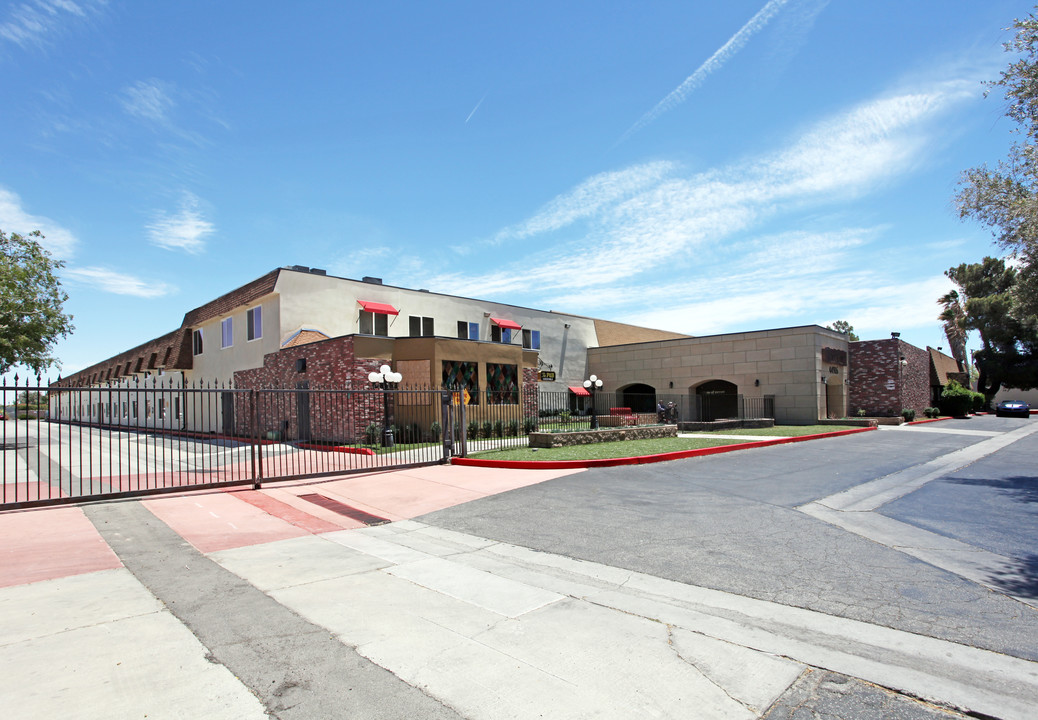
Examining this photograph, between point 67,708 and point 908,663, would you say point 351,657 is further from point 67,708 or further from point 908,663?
point 908,663

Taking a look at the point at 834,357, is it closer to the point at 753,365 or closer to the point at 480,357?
the point at 753,365

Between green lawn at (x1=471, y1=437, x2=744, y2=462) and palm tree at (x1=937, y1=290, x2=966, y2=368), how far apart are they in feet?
169

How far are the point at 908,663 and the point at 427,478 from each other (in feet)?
33.0

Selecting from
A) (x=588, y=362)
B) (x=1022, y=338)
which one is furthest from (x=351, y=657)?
(x=1022, y=338)

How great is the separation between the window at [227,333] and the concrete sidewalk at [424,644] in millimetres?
24059

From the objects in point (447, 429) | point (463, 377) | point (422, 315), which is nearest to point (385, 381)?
point (463, 377)

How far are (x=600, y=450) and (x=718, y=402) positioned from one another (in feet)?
67.0

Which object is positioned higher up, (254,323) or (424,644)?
(254,323)

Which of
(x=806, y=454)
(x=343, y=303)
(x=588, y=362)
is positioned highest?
(x=343, y=303)

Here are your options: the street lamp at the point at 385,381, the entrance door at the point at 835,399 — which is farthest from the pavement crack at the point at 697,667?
the entrance door at the point at 835,399

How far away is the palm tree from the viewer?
56594 mm

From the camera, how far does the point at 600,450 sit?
1669 centimetres

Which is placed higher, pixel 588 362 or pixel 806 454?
pixel 588 362

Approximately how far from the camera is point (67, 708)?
128 inches
